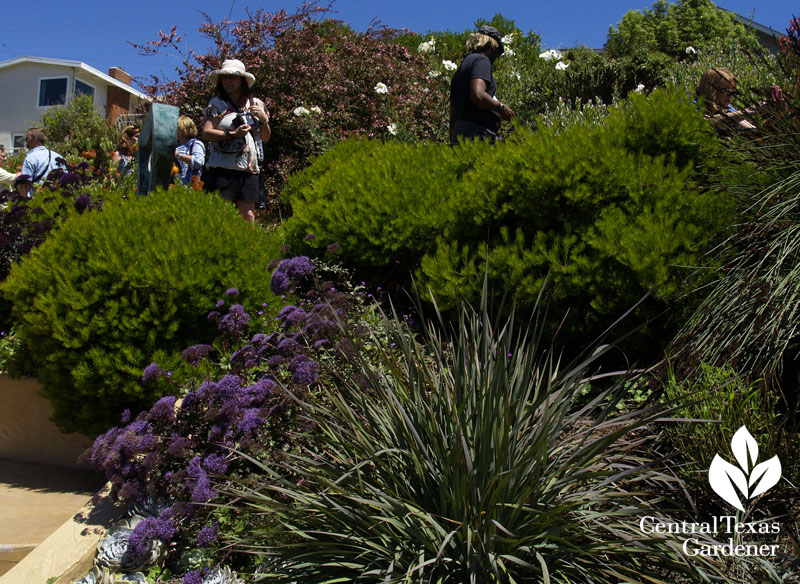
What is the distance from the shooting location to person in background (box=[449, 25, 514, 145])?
5.64m

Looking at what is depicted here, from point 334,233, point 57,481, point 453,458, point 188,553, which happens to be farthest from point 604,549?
point 57,481

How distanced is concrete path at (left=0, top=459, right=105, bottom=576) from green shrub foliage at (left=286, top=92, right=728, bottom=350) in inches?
104

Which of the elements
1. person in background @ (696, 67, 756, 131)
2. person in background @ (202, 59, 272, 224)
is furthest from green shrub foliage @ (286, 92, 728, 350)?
person in background @ (202, 59, 272, 224)

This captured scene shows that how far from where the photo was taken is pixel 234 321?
12.1 feet

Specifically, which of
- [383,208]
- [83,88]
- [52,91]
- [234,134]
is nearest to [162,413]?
[383,208]

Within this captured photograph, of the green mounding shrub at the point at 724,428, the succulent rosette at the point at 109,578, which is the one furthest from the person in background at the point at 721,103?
the succulent rosette at the point at 109,578

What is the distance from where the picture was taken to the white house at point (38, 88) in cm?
3516

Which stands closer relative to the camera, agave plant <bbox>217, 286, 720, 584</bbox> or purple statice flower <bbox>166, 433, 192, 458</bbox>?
agave plant <bbox>217, 286, 720, 584</bbox>

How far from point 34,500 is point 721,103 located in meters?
5.75

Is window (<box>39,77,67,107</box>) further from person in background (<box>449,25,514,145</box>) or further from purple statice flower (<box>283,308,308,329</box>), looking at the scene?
purple statice flower (<box>283,308,308,329</box>)

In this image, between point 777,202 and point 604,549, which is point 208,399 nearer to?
point 604,549

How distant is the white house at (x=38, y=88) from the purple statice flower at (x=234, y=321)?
35980mm

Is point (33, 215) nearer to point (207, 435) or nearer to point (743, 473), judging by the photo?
point (207, 435)

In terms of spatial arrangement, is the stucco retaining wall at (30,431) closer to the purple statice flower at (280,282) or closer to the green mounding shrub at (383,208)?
the purple statice flower at (280,282)
